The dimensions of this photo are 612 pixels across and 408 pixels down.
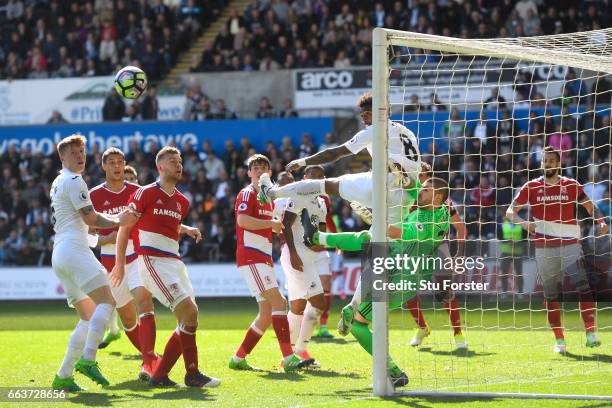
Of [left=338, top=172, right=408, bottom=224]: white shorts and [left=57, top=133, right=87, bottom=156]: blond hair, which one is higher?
[left=57, top=133, right=87, bottom=156]: blond hair

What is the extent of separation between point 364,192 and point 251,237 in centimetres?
219

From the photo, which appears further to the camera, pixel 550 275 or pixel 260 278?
pixel 550 275

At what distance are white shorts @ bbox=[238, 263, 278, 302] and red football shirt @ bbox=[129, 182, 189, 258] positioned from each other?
143 centimetres

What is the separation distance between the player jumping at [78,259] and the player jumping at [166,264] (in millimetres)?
185

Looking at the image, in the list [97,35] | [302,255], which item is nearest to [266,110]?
[97,35]

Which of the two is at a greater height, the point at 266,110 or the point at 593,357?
the point at 266,110

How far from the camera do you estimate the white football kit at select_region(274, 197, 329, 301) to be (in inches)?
449

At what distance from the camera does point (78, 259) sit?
30.2ft

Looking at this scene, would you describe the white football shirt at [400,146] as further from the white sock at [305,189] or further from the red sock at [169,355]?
the red sock at [169,355]

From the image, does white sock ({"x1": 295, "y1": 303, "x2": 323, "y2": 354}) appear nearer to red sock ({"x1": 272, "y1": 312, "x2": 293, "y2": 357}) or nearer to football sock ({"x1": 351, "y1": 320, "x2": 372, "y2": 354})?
red sock ({"x1": 272, "y1": 312, "x2": 293, "y2": 357})

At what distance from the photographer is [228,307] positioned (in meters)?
20.0

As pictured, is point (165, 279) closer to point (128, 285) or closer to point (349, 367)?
point (128, 285)

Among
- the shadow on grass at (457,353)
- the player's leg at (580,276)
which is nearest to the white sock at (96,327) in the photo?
the shadow on grass at (457,353)

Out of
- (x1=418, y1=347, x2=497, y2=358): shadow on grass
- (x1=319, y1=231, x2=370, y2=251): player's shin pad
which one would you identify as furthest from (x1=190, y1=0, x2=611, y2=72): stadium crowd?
(x1=319, y1=231, x2=370, y2=251): player's shin pad
